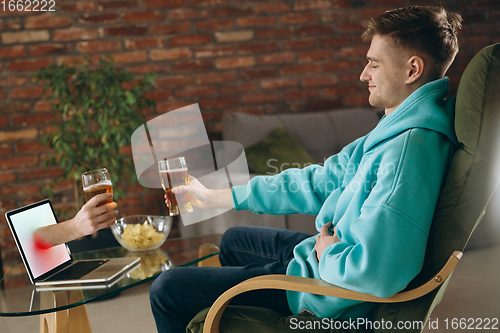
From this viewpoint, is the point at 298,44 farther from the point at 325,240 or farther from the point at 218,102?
the point at 325,240

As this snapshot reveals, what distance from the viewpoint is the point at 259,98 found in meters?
3.07

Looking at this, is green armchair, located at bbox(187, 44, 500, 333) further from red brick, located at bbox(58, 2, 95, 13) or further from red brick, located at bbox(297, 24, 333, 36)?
red brick, located at bbox(58, 2, 95, 13)

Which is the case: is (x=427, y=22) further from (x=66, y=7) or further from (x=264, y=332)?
(x=66, y=7)

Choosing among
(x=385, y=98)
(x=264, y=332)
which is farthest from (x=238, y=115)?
(x=264, y=332)

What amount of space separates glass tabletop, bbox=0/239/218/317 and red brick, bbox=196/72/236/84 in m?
1.69

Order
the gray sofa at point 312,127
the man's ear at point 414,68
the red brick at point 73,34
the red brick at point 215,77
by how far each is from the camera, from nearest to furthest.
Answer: the man's ear at point 414,68 → the gray sofa at point 312,127 → the red brick at point 73,34 → the red brick at point 215,77

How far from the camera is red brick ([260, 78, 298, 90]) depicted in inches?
121

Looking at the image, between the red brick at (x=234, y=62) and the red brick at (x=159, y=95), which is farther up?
the red brick at (x=234, y=62)

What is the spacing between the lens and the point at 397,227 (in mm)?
864

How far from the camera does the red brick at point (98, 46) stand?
2.78m

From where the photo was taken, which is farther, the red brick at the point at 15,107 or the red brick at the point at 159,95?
the red brick at the point at 159,95

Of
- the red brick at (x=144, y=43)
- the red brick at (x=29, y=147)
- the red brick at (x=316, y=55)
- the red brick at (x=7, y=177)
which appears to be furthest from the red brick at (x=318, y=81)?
the red brick at (x=7, y=177)

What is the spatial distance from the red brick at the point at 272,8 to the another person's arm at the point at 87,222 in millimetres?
2176

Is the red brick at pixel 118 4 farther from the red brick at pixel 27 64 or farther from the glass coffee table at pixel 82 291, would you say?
the glass coffee table at pixel 82 291
